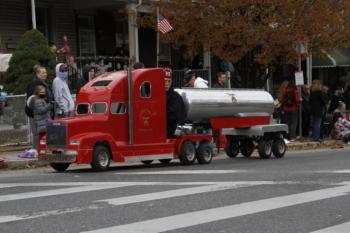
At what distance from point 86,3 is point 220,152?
380 inches

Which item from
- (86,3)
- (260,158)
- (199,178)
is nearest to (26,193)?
(199,178)

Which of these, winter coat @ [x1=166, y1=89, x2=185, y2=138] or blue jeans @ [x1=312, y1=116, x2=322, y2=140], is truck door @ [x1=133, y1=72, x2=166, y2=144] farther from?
blue jeans @ [x1=312, y1=116, x2=322, y2=140]

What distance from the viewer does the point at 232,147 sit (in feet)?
54.3

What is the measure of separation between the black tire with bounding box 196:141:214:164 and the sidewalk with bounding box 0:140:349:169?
3.22m

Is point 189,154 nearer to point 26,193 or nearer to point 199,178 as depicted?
point 199,178

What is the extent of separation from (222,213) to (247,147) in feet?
29.5

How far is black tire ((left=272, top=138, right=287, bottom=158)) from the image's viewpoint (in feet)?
53.1

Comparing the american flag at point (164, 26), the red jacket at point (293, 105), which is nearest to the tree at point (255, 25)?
the red jacket at point (293, 105)

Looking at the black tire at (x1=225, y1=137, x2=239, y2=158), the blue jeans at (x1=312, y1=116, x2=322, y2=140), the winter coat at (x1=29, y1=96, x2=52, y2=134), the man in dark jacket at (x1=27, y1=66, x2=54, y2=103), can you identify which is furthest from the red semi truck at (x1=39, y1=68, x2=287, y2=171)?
the blue jeans at (x1=312, y1=116, x2=322, y2=140)

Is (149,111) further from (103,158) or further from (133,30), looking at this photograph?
(133,30)

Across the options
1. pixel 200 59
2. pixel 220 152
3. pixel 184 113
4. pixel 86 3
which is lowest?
pixel 220 152

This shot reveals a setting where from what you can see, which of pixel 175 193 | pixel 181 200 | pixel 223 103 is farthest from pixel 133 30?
pixel 181 200

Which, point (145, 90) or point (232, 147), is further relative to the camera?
point (232, 147)

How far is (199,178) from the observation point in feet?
36.7
